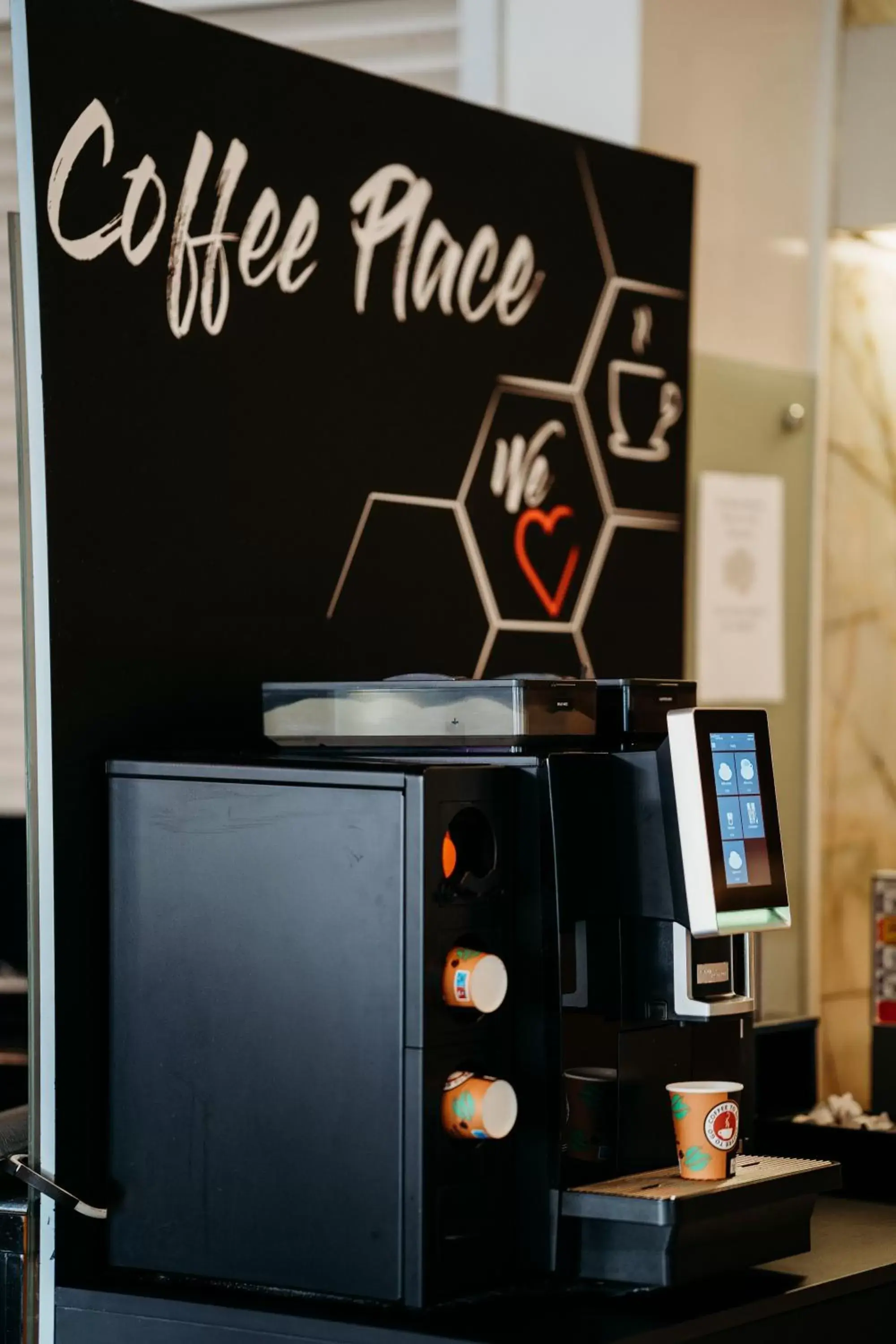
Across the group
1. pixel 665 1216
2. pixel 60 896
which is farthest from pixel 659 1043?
pixel 60 896

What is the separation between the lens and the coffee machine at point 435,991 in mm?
1745

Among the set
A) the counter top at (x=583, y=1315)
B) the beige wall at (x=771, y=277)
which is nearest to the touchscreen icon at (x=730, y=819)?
the counter top at (x=583, y=1315)

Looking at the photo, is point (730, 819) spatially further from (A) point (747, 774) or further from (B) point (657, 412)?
(B) point (657, 412)

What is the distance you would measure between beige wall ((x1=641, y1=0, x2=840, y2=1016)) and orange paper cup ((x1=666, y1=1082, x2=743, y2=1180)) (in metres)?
1.54

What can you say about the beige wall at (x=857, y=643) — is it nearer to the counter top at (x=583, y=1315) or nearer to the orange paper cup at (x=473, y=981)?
the counter top at (x=583, y=1315)

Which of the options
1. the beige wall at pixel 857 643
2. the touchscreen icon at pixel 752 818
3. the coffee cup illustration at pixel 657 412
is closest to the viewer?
the touchscreen icon at pixel 752 818

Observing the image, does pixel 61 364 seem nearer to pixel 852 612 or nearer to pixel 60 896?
pixel 60 896

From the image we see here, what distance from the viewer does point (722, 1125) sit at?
1.81 m

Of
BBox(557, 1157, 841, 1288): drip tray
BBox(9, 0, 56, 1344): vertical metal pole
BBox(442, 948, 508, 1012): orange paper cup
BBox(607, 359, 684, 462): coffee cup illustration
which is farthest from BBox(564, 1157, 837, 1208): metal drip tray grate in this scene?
BBox(607, 359, 684, 462): coffee cup illustration

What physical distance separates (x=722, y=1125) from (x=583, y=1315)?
23 centimetres

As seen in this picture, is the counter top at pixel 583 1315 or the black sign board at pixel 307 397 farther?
the black sign board at pixel 307 397

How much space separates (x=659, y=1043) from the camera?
1.90m

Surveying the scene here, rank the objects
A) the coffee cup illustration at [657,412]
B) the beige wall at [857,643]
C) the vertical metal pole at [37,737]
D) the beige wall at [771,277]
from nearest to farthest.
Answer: the vertical metal pole at [37,737] → the coffee cup illustration at [657,412] → the beige wall at [771,277] → the beige wall at [857,643]

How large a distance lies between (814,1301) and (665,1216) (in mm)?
240
